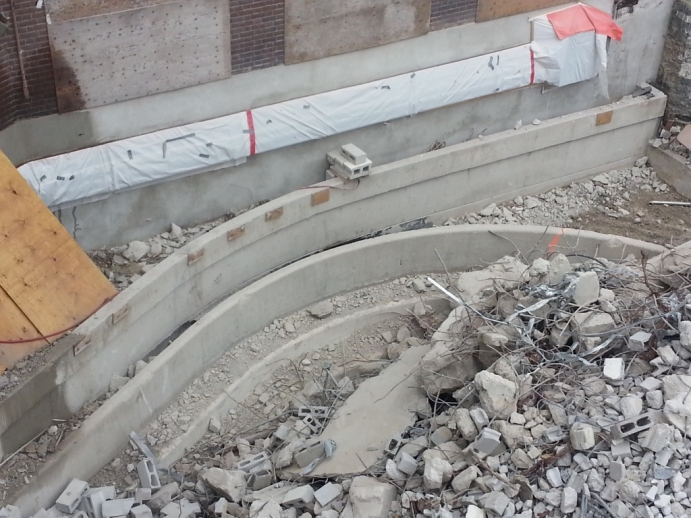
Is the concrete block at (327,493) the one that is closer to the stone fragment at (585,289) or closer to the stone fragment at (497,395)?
the stone fragment at (497,395)

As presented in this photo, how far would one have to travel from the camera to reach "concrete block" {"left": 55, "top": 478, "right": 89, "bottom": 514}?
267 inches

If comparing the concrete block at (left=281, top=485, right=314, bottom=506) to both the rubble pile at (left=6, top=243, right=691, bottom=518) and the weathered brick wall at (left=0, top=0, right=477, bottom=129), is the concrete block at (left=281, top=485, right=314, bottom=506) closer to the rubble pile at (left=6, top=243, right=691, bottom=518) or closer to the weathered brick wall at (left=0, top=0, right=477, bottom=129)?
the rubble pile at (left=6, top=243, right=691, bottom=518)

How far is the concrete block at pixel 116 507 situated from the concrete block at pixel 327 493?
1560 mm

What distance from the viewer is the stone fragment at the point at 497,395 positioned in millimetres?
6418

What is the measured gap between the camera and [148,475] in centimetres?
721

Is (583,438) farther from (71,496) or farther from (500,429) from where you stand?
(71,496)

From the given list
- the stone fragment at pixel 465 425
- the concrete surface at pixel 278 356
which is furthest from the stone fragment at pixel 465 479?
the concrete surface at pixel 278 356

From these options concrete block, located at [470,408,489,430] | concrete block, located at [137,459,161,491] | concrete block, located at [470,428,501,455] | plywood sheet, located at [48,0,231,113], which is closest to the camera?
concrete block, located at [470,428,501,455]

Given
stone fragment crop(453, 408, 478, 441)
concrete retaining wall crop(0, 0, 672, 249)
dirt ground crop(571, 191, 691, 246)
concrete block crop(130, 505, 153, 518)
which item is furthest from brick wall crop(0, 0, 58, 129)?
dirt ground crop(571, 191, 691, 246)

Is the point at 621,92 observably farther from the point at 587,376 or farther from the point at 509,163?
the point at 587,376

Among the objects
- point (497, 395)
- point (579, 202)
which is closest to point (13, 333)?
point (497, 395)

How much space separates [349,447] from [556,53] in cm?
623

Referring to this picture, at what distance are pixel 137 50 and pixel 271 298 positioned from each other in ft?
9.34

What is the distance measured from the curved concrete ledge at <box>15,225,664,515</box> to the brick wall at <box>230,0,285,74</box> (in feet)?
7.19
